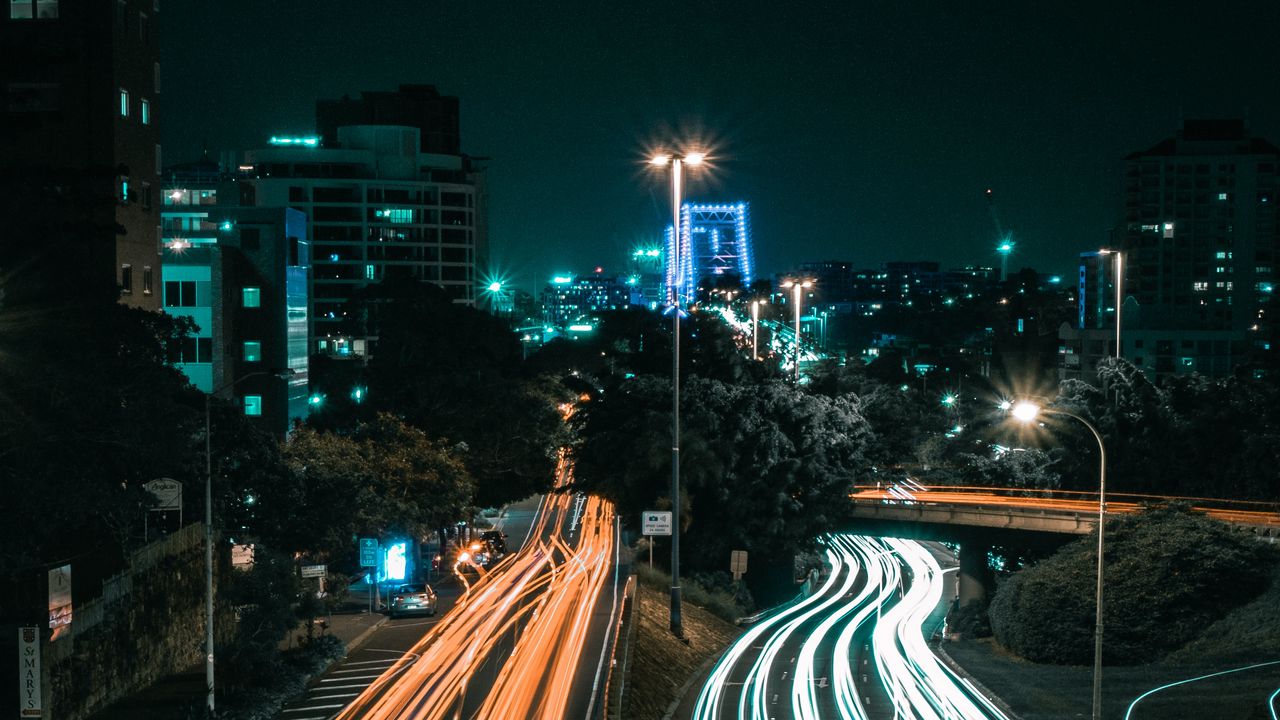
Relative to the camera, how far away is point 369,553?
133ft

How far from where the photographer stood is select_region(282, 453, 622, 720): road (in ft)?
86.2

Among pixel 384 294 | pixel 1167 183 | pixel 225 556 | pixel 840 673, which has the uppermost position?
pixel 1167 183

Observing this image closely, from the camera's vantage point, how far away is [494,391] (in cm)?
6016

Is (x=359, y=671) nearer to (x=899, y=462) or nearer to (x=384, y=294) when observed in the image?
(x=899, y=462)

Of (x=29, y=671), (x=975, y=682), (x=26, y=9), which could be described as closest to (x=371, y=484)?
(x=26, y=9)

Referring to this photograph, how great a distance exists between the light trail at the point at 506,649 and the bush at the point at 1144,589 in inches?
544

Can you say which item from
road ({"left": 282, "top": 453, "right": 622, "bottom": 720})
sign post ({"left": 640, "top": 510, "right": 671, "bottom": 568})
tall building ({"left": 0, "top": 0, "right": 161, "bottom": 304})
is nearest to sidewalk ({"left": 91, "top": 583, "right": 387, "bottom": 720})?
road ({"left": 282, "top": 453, "right": 622, "bottom": 720})

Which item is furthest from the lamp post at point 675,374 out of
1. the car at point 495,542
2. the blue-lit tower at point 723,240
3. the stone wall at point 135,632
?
the blue-lit tower at point 723,240

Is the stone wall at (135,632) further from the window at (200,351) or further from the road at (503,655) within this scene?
the window at (200,351)

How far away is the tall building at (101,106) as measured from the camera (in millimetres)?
43156

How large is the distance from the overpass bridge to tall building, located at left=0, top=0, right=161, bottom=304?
28631 millimetres

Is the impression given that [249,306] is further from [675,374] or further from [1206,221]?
[1206,221]

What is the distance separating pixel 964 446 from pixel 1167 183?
79.0 m

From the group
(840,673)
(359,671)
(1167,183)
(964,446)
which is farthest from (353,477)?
(1167,183)
